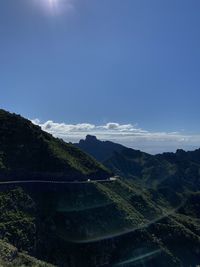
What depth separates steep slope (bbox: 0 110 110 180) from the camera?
379ft

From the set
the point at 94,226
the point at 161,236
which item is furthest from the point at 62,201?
the point at 161,236

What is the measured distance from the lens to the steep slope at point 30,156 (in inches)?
4542

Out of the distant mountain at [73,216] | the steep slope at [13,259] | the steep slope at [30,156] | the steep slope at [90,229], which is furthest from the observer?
the steep slope at [30,156]

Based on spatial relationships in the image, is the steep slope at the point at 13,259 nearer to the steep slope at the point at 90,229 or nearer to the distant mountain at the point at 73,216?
the distant mountain at the point at 73,216

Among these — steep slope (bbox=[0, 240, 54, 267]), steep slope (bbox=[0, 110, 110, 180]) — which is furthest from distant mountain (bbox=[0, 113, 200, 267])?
steep slope (bbox=[0, 240, 54, 267])

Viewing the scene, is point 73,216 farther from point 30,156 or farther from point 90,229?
point 30,156

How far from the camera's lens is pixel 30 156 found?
122 meters

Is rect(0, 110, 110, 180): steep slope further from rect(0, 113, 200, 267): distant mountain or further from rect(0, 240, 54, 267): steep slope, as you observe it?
rect(0, 240, 54, 267): steep slope

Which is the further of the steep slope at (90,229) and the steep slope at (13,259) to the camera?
the steep slope at (90,229)

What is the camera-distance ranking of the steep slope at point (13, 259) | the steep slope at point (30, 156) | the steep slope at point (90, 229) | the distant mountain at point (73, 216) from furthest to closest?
the steep slope at point (30, 156)
the distant mountain at point (73, 216)
the steep slope at point (90, 229)
the steep slope at point (13, 259)

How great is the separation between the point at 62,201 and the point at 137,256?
23.2 metres

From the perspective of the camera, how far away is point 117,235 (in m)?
→ 113

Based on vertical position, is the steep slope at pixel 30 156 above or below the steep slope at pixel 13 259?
above

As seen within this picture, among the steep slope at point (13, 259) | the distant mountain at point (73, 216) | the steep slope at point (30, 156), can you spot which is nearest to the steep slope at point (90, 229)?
the distant mountain at point (73, 216)
